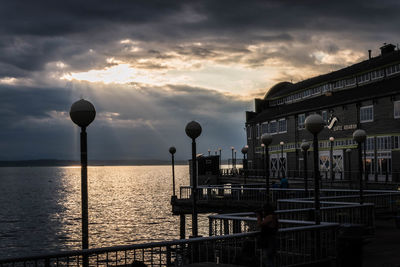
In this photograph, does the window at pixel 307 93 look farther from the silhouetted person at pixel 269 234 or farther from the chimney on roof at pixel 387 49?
the silhouetted person at pixel 269 234

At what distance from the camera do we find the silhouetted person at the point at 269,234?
37.1ft

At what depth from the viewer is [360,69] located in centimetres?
5800

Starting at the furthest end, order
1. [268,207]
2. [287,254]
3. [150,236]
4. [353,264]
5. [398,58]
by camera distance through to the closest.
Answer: [398,58], [150,236], [287,254], [268,207], [353,264]

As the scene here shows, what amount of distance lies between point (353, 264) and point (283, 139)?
179ft

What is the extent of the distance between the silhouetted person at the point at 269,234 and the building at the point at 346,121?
3262cm

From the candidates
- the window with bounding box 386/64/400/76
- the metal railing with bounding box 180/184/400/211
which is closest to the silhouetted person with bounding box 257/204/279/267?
the metal railing with bounding box 180/184/400/211

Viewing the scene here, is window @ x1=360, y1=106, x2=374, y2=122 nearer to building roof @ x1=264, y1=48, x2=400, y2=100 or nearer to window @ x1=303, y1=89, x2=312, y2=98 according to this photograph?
building roof @ x1=264, y1=48, x2=400, y2=100

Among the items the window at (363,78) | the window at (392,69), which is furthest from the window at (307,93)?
the window at (392,69)

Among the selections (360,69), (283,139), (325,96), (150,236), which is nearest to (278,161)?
(283,139)

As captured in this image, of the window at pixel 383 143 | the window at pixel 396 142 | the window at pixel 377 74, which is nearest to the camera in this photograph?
the window at pixel 396 142

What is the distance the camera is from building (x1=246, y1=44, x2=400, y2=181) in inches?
1758

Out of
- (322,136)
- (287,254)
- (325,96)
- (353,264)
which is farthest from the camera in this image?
(325,96)

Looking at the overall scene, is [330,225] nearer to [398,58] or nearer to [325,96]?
[398,58]

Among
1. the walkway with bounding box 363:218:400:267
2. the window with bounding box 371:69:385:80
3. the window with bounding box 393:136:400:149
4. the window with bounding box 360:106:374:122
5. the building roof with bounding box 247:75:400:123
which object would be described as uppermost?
the window with bounding box 371:69:385:80
